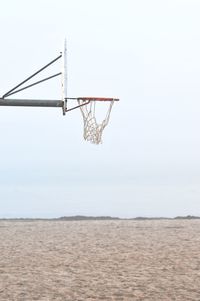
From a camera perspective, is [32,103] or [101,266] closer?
[32,103]

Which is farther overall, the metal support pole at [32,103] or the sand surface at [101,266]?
the sand surface at [101,266]

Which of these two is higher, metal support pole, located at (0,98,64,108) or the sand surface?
metal support pole, located at (0,98,64,108)

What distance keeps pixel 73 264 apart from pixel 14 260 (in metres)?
2.27

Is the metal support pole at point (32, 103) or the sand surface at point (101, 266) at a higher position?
the metal support pole at point (32, 103)

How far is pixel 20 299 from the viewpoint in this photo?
13945mm

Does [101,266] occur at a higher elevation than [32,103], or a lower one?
lower

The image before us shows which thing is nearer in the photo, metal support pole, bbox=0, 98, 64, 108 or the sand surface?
metal support pole, bbox=0, 98, 64, 108

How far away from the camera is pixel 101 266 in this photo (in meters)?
18.2

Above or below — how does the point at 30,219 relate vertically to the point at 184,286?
above

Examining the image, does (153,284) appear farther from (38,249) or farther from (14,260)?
(38,249)

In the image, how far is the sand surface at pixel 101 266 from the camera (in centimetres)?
1455

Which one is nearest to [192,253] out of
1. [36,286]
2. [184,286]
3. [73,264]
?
[73,264]

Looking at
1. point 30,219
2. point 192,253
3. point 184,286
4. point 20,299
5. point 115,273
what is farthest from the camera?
point 30,219

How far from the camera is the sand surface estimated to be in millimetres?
14547
